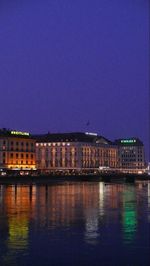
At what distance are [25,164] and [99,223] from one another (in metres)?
141

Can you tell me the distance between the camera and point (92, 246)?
26.7m

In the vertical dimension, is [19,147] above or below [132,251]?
above

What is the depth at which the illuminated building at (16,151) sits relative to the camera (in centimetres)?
16975

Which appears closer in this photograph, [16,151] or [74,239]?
[74,239]

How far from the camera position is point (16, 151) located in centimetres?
17362

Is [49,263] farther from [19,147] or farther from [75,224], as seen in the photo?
[19,147]

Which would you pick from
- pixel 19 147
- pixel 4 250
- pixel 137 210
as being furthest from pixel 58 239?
pixel 19 147

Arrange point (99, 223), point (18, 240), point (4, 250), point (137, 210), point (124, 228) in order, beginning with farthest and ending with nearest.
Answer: point (137, 210), point (99, 223), point (124, 228), point (18, 240), point (4, 250)

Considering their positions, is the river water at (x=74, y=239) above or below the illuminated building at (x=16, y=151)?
below

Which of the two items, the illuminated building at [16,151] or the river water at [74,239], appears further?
the illuminated building at [16,151]

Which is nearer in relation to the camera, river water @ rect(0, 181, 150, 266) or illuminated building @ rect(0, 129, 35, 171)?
river water @ rect(0, 181, 150, 266)

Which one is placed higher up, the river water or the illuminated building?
the illuminated building

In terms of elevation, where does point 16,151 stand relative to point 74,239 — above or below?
above

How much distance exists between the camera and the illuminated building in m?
170
